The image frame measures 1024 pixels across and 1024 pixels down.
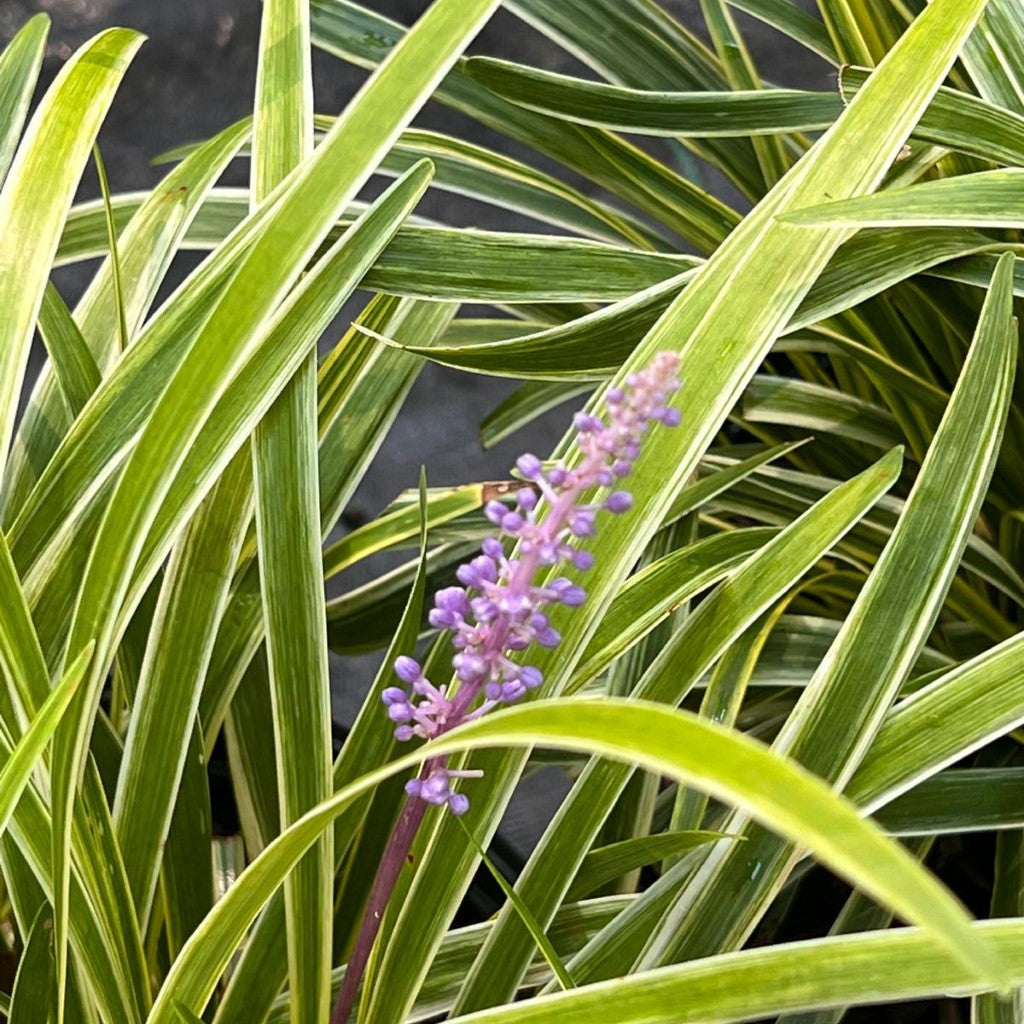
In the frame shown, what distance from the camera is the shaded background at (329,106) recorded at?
4.11ft

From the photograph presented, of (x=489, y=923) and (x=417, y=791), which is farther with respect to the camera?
(x=489, y=923)

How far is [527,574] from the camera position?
0.28 meters

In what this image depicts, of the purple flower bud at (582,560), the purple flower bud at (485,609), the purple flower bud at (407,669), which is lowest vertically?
the purple flower bud at (407,669)

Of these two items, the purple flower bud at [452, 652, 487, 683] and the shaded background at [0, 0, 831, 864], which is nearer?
the purple flower bud at [452, 652, 487, 683]

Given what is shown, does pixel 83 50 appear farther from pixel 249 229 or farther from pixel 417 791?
pixel 417 791

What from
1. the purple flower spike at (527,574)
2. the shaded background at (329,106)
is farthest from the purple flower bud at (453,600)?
the shaded background at (329,106)

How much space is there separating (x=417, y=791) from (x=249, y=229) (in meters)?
0.26

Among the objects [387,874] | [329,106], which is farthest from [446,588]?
[329,106]

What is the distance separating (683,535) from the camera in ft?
2.12

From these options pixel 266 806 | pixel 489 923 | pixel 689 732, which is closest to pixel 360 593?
pixel 266 806

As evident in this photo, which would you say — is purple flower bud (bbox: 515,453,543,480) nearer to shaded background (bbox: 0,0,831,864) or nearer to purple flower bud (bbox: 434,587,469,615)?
purple flower bud (bbox: 434,587,469,615)

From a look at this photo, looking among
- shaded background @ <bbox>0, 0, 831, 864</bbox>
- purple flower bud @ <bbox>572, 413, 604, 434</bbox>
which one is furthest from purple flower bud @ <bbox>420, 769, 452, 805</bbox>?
shaded background @ <bbox>0, 0, 831, 864</bbox>

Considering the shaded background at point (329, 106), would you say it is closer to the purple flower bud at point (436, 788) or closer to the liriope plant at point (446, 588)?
the liriope plant at point (446, 588)

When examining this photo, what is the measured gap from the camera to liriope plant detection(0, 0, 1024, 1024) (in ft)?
1.08
